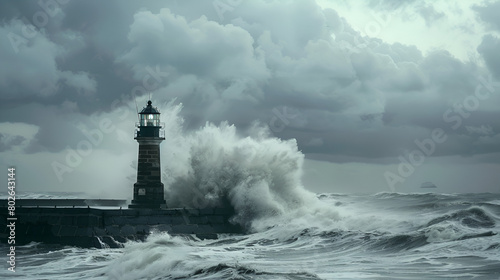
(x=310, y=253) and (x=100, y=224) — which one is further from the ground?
(x=100, y=224)

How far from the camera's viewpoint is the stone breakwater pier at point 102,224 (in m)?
23.6

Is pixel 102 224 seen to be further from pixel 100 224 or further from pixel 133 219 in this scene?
pixel 133 219

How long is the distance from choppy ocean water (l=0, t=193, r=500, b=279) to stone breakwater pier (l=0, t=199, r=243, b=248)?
494 millimetres

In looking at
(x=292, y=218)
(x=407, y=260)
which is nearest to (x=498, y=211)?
(x=292, y=218)

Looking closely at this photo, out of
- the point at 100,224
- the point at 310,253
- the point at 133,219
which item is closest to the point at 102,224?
the point at 100,224

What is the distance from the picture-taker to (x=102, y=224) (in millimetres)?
23875

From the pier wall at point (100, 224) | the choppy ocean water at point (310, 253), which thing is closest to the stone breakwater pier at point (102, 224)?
the pier wall at point (100, 224)

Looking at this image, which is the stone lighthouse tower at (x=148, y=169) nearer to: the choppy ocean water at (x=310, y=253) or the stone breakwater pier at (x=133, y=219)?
the stone breakwater pier at (x=133, y=219)

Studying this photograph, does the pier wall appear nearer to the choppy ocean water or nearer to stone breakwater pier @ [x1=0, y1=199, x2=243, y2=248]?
stone breakwater pier @ [x1=0, y1=199, x2=243, y2=248]

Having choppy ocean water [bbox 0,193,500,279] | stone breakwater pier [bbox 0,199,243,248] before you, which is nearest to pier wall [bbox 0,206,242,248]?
stone breakwater pier [bbox 0,199,243,248]

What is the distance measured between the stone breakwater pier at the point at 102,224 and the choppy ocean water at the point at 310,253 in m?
0.49

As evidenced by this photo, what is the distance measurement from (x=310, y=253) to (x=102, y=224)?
7.18 meters

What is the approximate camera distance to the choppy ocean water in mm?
16500

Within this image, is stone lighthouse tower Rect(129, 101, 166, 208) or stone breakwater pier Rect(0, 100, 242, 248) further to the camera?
stone lighthouse tower Rect(129, 101, 166, 208)
